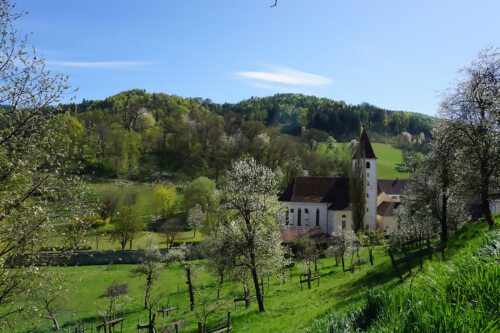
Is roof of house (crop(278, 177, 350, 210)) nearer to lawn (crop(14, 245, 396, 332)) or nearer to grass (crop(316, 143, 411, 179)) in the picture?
lawn (crop(14, 245, 396, 332))

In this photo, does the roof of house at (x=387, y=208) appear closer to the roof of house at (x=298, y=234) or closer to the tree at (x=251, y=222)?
the roof of house at (x=298, y=234)

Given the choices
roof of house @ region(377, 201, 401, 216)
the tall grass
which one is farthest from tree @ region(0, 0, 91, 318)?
roof of house @ region(377, 201, 401, 216)

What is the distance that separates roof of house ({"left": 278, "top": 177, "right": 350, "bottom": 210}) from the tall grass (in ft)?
204

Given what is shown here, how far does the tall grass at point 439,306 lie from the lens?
3.92 m

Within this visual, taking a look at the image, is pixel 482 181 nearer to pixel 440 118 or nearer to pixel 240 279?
pixel 440 118

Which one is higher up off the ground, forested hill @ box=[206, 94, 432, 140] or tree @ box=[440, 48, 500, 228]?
forested hill @ box=[206, 94, 432, 140]

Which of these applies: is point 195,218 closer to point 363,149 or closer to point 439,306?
point 363,149

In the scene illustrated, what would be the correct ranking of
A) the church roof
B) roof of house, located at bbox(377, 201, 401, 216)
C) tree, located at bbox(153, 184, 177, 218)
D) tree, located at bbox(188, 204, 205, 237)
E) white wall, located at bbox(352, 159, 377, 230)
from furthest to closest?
tree, located at bbox(153, 184, 177, 218) → tree, located at bbox(188, 204, 205, 237) → roof of house, located at bbox(377, 201, 401, 216) → white wall, located at bbox(352, 159, 377, 230) → the church roof

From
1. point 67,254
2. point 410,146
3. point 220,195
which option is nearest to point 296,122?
point 410,146

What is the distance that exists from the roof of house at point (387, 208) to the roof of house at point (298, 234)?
13.8 m

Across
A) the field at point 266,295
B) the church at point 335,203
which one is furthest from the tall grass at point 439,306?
the church at point 335,203

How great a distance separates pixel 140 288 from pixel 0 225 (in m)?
33.8

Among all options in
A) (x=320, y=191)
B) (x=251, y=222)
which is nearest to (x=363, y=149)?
(x=320, y=191)

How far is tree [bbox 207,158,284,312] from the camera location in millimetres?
24734
